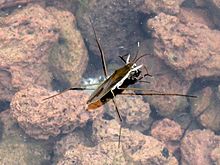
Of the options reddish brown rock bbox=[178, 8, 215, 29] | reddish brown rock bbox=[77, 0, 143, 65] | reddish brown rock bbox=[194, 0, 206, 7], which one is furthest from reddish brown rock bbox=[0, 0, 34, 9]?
reddish brown rock bbox=[194, 0, 206, 7]

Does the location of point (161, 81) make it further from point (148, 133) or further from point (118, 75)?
point (118, 75)

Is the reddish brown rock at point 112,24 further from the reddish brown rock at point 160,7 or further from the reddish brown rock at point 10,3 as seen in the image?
the reddish brown rock at point 10,3

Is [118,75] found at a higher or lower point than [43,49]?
higher

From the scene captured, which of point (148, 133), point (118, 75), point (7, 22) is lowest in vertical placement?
point (148, 133)

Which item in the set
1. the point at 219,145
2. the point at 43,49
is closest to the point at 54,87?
the point at 43,49

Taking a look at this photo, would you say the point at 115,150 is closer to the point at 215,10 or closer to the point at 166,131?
the point at 166,131

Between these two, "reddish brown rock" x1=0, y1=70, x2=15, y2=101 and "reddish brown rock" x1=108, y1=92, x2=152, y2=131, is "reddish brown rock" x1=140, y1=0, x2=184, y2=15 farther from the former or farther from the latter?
"reddish brown rock" x1=0, y1=70, x2=15, y2=101
